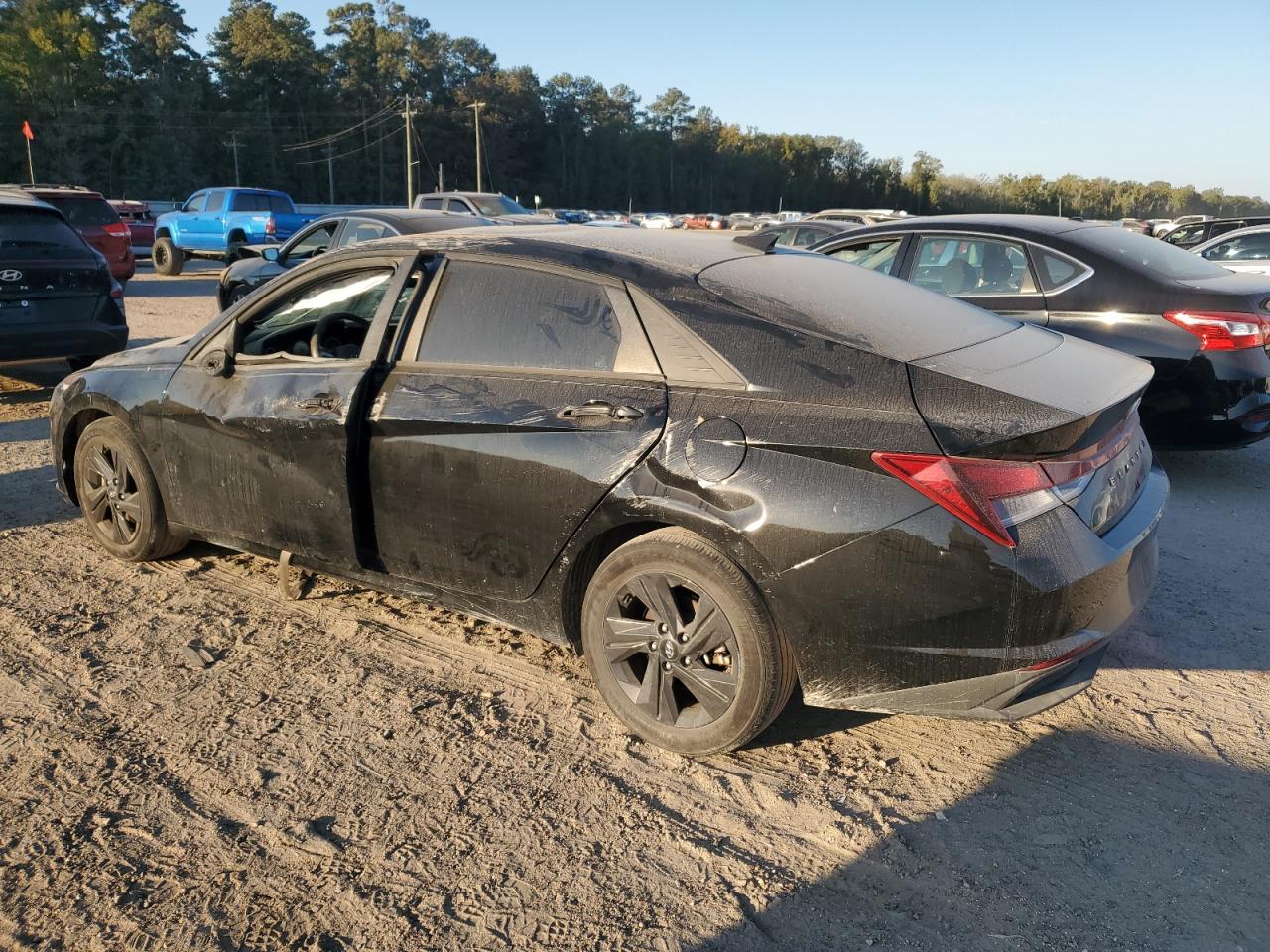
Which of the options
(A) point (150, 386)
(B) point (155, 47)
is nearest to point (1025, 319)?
(A) point (150, 386)

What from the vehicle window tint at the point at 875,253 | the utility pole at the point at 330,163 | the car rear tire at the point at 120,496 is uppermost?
the utility pole at the point at 330,163

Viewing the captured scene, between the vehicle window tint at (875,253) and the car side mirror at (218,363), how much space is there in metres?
4.46

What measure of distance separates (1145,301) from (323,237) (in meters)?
9.21

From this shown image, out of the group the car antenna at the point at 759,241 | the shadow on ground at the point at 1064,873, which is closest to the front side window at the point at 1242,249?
the car antenna at the point at 759,241

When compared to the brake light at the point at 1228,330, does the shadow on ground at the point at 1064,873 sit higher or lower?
lower

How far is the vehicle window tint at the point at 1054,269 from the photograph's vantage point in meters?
6.27

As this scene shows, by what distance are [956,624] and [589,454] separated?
125 centimetres

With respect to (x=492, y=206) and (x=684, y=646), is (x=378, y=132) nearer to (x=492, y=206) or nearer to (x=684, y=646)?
(x=492, y=206)

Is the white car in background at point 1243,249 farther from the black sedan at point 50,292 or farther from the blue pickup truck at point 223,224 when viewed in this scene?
the blue pickup truck at point 223,224

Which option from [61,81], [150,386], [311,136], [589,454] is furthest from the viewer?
[311,136]

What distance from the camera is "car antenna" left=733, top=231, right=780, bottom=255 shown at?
163 inches

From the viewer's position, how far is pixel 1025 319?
6.35m

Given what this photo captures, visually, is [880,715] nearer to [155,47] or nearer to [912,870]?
[912,870]

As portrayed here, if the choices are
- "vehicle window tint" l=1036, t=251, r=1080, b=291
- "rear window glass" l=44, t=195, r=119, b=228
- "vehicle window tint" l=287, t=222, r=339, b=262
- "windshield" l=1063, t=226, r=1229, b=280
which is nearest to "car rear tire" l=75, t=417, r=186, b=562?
"vehicle window tint" l=1036, t=251, r=1080, b=291
